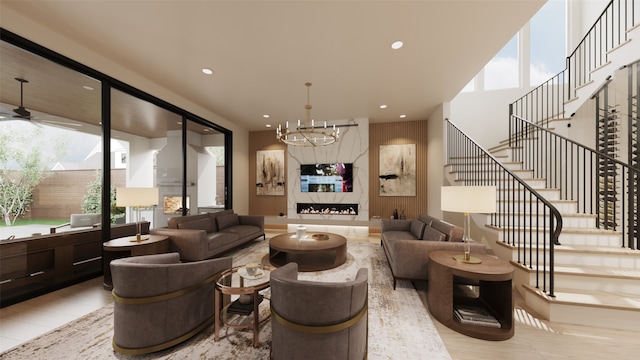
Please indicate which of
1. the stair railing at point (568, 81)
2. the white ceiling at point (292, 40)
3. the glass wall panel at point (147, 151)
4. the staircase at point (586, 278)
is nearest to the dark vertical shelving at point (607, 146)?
the stair railing at point (568, 81)

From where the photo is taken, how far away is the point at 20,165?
289cm

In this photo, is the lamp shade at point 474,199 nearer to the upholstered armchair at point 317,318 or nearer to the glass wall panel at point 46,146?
the upholstered armchair at point 317,318

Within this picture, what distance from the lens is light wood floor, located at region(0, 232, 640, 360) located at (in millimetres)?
1833

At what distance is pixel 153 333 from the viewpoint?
1.75 metres

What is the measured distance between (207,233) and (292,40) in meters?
3.68

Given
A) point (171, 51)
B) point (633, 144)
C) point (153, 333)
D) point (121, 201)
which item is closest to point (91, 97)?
point (171, 51)

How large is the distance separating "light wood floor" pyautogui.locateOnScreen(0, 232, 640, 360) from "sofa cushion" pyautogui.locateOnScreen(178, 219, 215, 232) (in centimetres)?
150

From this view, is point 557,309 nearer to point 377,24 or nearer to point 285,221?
point 377,24

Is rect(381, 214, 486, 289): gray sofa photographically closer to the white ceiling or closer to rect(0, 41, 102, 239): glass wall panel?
the white ceiling

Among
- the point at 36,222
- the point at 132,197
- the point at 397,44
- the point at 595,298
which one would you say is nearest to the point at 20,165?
the point at 36,222

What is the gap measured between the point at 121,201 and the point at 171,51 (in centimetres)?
219

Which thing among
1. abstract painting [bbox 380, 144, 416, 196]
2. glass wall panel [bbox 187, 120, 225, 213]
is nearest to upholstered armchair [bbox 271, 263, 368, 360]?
glass wall panel [bbox 187, 120, 225, 213]

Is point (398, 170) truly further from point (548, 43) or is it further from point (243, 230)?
point (548, 43)

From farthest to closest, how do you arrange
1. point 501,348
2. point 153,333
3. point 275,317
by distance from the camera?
point 501,348 → point 153,333 → point 275,317
